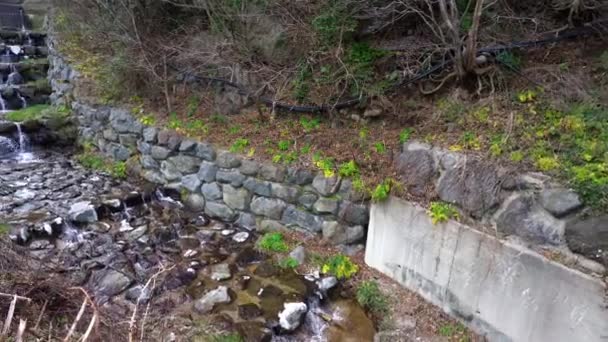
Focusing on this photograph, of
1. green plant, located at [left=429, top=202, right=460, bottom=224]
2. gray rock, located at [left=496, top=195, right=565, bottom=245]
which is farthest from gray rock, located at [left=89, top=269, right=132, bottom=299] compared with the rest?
gray rock, located at [left=496, top=195, right=565, bottom=245]

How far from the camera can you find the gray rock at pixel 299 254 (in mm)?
4312

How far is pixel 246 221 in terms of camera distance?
16.7 ft

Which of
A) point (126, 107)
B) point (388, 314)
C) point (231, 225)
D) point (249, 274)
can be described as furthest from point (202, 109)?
point (388, 314)

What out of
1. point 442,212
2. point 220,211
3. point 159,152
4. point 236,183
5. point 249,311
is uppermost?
point 442,212

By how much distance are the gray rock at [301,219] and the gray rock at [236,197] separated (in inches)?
22.7

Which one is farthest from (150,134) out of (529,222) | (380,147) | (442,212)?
(529,222)

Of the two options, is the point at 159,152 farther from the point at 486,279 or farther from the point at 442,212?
the point at 486,279

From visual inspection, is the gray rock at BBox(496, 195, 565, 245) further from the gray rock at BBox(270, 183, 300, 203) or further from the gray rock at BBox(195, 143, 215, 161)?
the gray rock at BBox(195, 143, 215, 161)

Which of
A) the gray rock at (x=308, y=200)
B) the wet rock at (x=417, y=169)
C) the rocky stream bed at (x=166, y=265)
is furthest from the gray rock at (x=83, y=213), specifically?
the wet rock at (x=417, y=169)

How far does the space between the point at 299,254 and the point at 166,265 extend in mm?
1418

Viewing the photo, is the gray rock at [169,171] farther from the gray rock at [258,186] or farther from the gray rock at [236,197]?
the gray rock at [258,186]

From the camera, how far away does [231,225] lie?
17.0ft

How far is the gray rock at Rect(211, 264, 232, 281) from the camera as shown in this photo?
13.5 feet

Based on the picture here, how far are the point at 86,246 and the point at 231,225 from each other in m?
1.66
